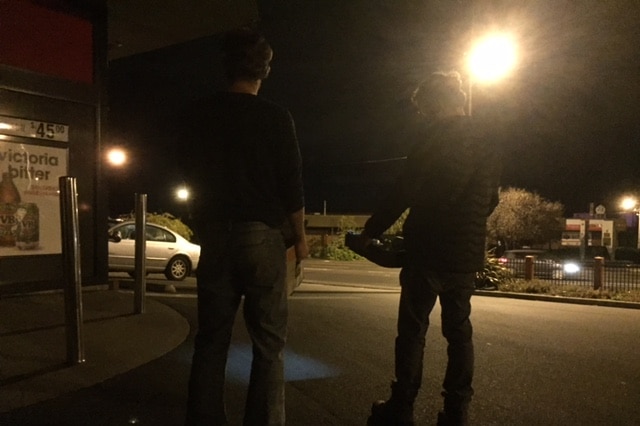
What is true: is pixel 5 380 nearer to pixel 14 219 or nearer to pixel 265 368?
pixel 265 368

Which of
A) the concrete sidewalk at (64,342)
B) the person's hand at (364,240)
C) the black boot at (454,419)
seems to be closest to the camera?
the black boot at (454,419)

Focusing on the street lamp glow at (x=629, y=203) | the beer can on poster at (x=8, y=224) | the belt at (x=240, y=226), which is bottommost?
the beer can on poster at (x=8, y=224)

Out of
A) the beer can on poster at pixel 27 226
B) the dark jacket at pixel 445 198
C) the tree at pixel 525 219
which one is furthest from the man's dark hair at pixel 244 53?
the tree at pixel 525 219

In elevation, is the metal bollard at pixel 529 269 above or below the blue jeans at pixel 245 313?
below

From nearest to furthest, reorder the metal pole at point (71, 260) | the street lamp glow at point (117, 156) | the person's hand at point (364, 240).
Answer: the person's hand at point (364, 240), the metal pole at point (71, 260), the street lamp glow at point (117, 156)

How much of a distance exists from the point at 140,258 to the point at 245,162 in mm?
5805

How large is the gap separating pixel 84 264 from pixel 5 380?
200 inches

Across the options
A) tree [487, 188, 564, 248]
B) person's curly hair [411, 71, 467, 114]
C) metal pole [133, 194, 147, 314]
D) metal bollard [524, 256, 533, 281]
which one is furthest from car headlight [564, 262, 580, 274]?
tree [487, 188, 564, 248]

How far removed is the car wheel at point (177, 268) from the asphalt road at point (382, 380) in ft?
28.3

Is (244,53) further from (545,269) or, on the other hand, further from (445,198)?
(545,269)

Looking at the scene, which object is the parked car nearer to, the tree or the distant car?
the distant car

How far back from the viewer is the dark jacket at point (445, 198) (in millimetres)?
3896

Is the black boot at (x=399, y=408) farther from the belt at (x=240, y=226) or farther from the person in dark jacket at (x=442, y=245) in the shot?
the belt at (x=240, y=226)

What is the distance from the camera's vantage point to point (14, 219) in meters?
8.98
